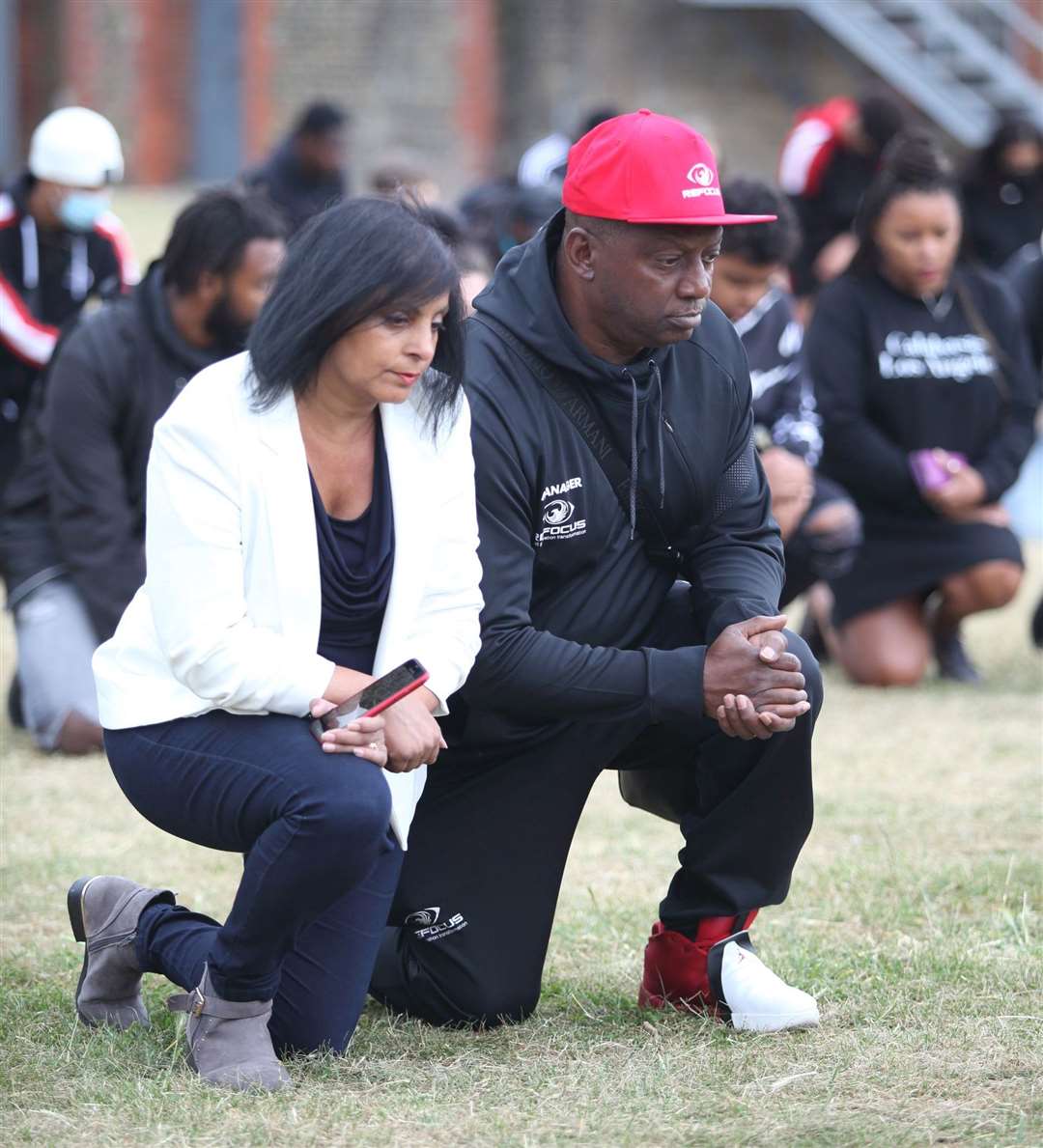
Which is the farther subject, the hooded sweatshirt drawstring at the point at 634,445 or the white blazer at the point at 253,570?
the hooded sweatshirt drawstring at the point at 634,445

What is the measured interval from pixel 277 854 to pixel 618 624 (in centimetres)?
85

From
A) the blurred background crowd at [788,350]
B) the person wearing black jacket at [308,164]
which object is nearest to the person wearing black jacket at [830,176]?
the blurred background crowd at [788,350]

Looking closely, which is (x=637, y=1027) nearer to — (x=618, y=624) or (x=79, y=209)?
(x=618, y=624)

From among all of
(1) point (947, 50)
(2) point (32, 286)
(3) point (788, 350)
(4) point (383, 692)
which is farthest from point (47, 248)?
(1) point (947, 50)

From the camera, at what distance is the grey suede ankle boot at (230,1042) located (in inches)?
115

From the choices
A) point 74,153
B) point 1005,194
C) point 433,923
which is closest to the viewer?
point 433,923

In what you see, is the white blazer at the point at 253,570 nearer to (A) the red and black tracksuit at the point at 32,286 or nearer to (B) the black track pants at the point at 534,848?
(B) the black track pants at the point at 534,848

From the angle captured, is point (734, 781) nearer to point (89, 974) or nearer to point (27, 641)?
point (89, 974)

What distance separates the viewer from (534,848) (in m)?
3.43

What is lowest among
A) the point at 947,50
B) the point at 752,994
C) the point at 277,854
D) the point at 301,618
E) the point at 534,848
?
the point at 752,994

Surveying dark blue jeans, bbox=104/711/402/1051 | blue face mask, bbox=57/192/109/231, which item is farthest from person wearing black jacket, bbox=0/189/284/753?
dark blue jeans, bbox=104/711/402/1051

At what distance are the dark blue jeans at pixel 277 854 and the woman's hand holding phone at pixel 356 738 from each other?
0.06 ft

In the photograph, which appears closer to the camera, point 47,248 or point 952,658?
point 47,248

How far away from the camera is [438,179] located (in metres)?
18.4
